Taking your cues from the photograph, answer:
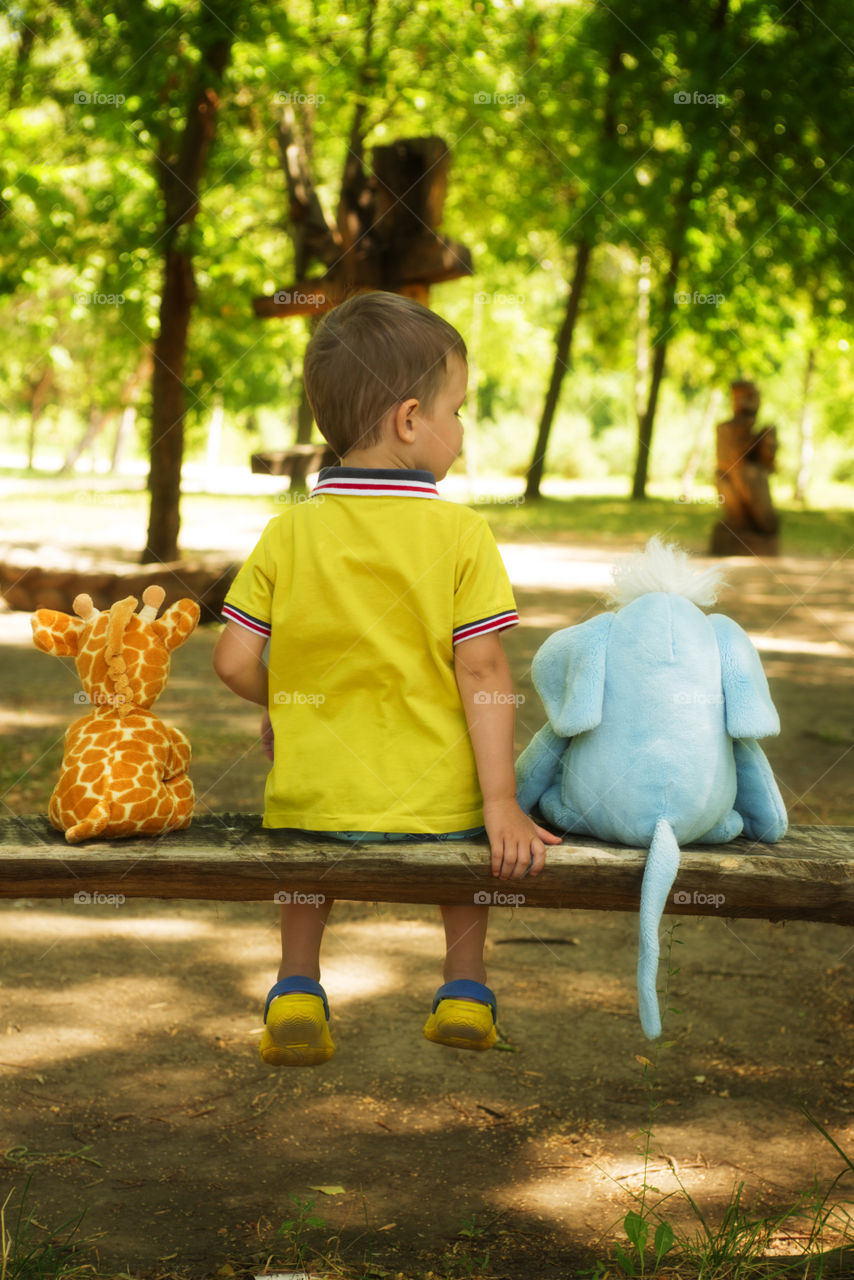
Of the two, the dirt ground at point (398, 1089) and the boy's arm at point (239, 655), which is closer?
the boy's arm at point (239, 655)

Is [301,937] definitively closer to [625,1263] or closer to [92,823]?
[92,823]

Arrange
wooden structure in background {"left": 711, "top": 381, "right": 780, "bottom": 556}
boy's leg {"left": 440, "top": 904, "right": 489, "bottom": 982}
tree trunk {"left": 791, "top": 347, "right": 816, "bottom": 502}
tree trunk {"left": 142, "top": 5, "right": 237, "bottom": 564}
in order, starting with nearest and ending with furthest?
boy's leg {"left": 440, "top": 904, "right": 489, "bottom": 982} → tree trunk {"left": 142, "top": 5, "right": 237, "bottom": 564} → wooden structure in background {"left": 711, "top": 381, "right": 780, "bottom": 556} → tree trunk {"left": 791, "top": 347, "right": 816, "bottom": 502}

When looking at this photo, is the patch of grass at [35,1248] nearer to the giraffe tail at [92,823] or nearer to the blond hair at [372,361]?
the giraffe tail at [92,823]

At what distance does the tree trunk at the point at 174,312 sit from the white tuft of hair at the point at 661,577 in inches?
284

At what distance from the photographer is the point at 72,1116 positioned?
9.89 feet

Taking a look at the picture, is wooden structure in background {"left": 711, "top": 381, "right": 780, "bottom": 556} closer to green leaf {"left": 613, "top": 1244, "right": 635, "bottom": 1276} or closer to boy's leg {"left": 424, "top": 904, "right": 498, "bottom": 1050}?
boy's leg {"left": 424, "top": 904, "right": 498, "bottom": 1050}

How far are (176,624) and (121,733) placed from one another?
0.85ft

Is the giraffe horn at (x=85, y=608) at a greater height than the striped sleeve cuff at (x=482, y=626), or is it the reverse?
the striped sleeve cuff at (x=482, y=626)

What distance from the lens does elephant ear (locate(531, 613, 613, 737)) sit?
94.0 inches

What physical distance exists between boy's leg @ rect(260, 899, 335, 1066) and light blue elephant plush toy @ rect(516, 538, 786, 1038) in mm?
566

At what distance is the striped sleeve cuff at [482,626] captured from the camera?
237cm

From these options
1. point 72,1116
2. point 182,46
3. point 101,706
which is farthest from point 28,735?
point 182,46

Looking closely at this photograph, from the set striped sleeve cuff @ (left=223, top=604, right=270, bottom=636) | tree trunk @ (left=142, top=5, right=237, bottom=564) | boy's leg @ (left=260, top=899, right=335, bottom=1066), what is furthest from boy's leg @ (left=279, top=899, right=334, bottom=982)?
tree trunk @ (left=142, top=5, right=237, bottom=564)

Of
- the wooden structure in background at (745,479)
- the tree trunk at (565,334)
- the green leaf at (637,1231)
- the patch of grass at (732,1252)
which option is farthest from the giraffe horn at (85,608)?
the tree trunk at (565,334)
